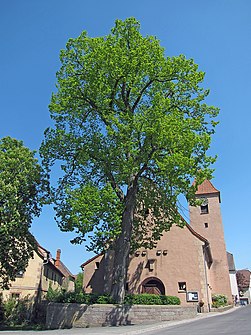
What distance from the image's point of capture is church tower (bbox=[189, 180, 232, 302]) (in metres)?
40.8

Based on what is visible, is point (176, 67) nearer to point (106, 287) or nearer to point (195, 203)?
point (195, 203)

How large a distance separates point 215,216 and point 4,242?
29974 millimetres

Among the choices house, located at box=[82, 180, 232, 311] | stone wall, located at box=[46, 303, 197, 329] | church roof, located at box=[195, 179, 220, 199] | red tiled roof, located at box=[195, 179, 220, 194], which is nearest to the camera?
stone wall, located at box=[46, 303, 197, 329]

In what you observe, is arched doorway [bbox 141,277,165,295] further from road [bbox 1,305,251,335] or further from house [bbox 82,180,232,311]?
road [bbox 1,305,251,335]

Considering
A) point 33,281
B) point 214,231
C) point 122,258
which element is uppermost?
point 214,231

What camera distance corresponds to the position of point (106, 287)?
29.9 metres

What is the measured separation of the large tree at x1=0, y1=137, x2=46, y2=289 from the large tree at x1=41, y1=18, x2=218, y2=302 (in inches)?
62.1

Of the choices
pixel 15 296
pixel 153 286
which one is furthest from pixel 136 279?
pixel 15 296

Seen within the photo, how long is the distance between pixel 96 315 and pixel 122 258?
342 centimetres

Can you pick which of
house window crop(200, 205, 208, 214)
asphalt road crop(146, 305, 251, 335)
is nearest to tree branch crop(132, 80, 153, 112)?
asphalt road crop(146, 305, 251, 335)

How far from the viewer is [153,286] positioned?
29375mm

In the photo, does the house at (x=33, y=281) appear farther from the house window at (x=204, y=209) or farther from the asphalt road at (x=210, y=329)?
the house window at (x=204, y=209)

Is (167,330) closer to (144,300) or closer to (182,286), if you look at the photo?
(144,300)

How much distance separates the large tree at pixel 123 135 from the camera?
58.5 ft
